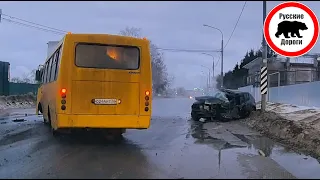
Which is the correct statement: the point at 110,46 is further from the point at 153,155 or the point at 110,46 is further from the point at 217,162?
the point at 217,162

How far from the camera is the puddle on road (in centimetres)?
852

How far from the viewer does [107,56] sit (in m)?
10.8

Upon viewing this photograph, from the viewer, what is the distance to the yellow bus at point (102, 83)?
10.4 meters

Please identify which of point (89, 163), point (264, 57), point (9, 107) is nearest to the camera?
point (89, 163)

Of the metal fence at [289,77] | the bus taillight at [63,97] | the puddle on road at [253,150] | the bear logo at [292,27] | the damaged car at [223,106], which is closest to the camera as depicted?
the puddle on road at [253,150]

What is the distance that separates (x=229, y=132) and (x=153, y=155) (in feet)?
20.2

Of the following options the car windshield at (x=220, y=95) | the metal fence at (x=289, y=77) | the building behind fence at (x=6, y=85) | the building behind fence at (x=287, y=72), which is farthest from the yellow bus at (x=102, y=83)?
the building behind fence at (x=6, y=85)

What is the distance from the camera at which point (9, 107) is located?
34500 millimetres

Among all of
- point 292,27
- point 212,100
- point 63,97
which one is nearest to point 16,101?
point 212,100

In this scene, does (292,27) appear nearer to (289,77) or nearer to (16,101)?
(289,77)

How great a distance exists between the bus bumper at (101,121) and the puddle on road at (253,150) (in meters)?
2.08

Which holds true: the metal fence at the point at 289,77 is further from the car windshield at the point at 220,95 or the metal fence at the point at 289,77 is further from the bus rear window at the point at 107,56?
the bus rear window at the point at 107,56

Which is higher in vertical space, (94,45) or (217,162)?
(94,45)

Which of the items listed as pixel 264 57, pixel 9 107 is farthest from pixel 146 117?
pixel 9 107
